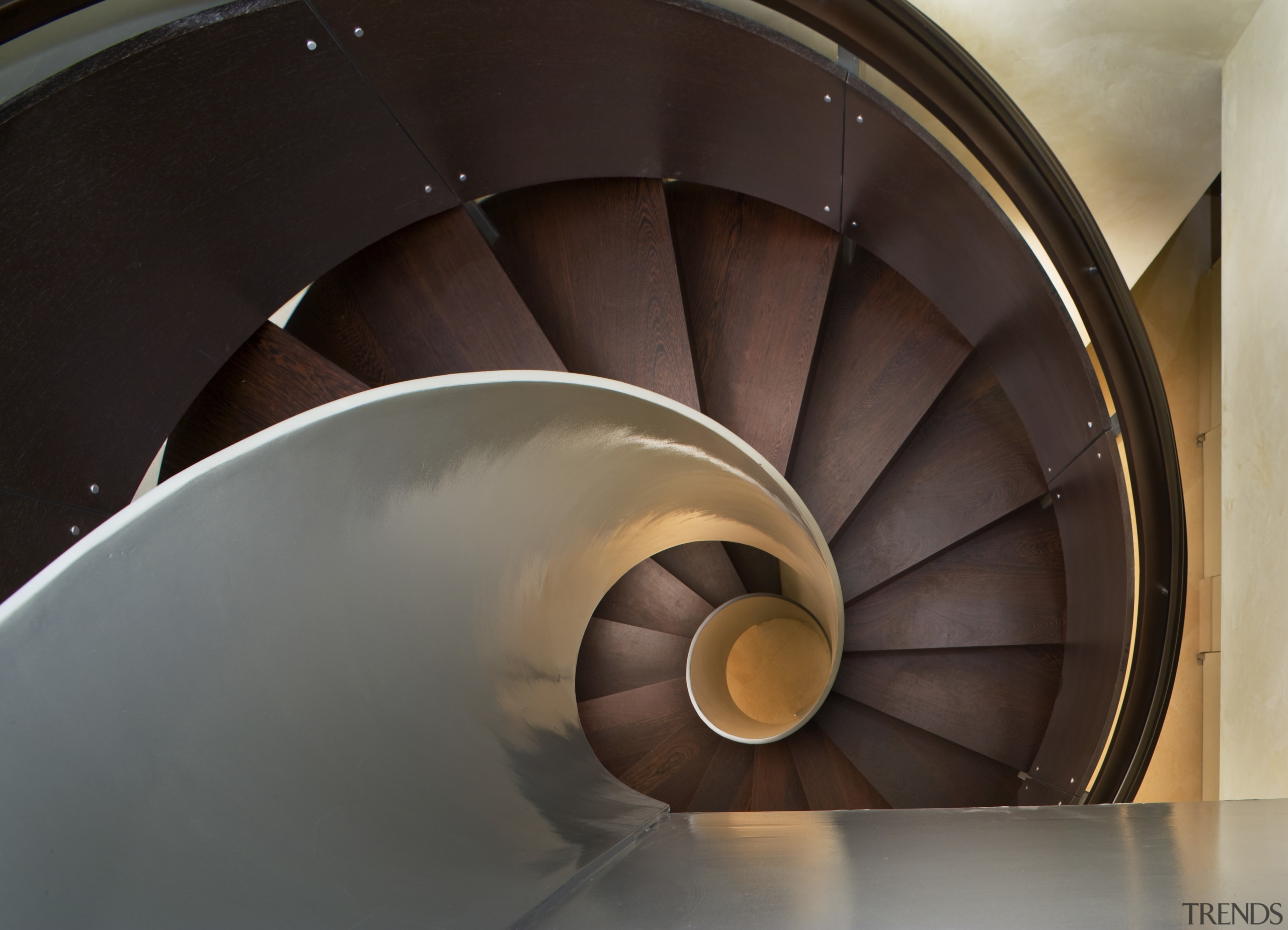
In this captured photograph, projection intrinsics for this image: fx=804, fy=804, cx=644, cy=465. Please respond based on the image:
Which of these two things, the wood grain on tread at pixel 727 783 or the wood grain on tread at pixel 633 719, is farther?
the wood grain on tread at pixel 727 783

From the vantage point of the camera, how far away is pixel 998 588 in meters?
3.12

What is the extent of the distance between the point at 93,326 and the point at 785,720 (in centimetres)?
379

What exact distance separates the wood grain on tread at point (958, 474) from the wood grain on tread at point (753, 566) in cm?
127

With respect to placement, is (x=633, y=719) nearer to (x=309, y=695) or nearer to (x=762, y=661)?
Answer: (x=762, y=661)

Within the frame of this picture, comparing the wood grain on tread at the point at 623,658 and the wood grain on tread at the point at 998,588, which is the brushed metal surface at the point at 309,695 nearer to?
the wood grain on tread at the point at 998,588

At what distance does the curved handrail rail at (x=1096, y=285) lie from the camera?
1936 mm

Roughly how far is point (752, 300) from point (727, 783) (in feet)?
8.20

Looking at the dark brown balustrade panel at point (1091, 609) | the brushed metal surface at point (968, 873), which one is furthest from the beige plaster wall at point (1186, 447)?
the brushed metal surface at point (968, 873)

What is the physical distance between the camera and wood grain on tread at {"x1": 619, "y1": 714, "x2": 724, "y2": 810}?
12.9 ft

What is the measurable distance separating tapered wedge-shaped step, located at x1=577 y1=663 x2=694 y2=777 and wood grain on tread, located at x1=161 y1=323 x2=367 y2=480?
2019 millimetres

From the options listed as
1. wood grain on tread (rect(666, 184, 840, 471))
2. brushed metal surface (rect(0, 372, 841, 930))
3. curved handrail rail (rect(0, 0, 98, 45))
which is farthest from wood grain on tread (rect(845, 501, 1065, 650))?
curved handrail rail (rect(0, 0, 98, 45))

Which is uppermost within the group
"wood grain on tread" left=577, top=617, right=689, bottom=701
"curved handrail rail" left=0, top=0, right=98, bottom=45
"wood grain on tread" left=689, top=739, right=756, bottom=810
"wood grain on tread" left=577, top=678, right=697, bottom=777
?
"curved handrail rail" left=0, top=0, right=98, bottom=45

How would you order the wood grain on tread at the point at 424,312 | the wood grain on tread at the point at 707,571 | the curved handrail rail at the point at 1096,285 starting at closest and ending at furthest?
the curved handrail rail at the point at 1096,285 < the wood grain on tread at the point at 424,312 < the wood grain on tread at the point at 707,571

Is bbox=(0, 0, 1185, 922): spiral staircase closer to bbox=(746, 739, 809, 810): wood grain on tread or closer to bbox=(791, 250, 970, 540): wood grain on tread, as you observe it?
bbox=(791, 250, 970, 540): wood grain on tread
